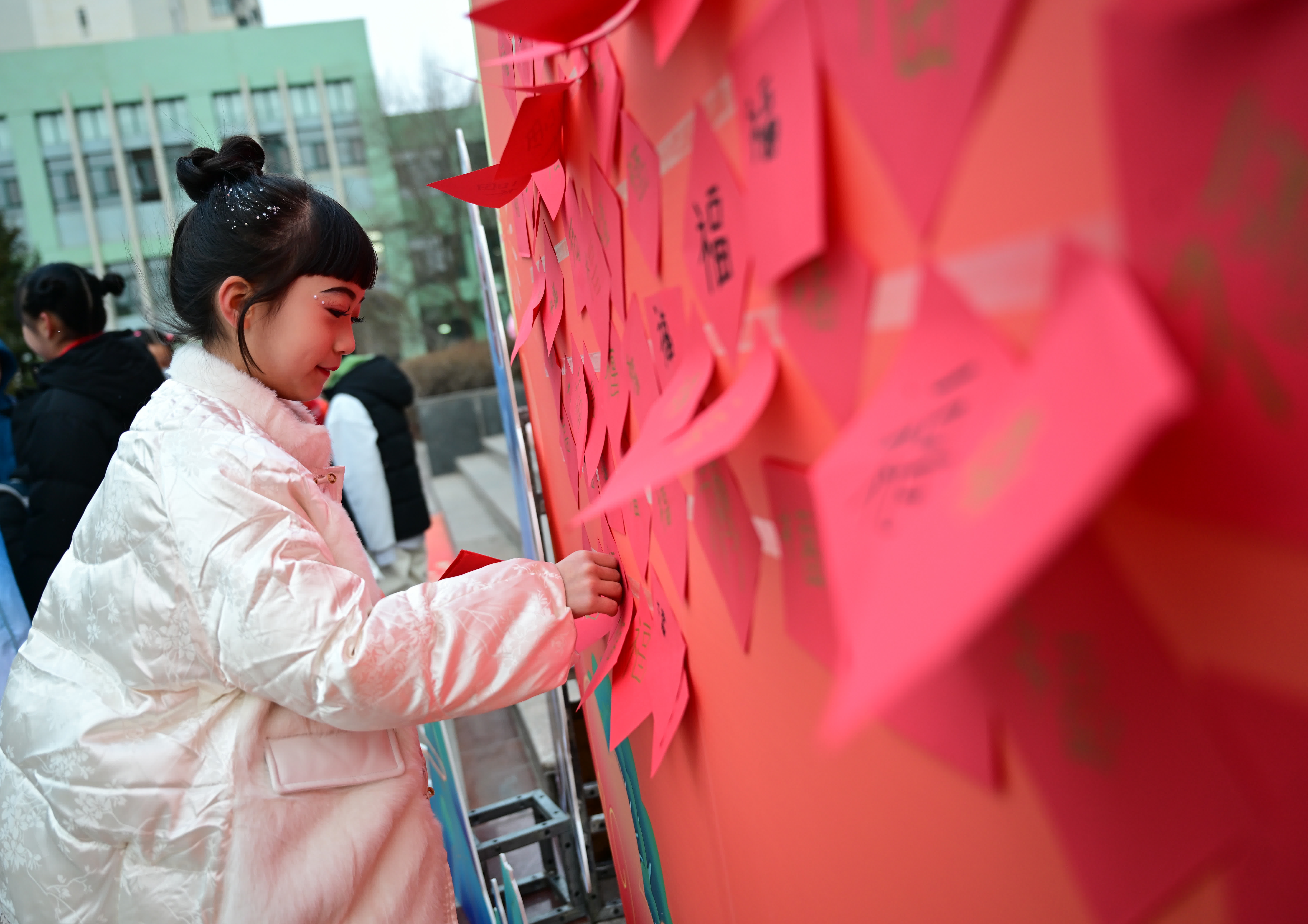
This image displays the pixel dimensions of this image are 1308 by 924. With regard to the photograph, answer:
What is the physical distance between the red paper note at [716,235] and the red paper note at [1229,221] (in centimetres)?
24

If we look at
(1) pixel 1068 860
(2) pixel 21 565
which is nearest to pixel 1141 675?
(1) pixel 1068 860

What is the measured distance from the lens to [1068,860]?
0.34 meters

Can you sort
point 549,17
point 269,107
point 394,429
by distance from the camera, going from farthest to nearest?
point 269,107 < point 394,429 < point 549,17

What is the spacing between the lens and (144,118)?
636 inches

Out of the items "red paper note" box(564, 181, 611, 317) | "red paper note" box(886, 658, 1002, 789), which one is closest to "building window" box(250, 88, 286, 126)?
"red paper note" box(564, 181, 611, 317)

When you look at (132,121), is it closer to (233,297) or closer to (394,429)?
(394,429)

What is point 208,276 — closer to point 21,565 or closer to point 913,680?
point 913,680

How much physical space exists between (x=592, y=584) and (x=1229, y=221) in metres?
0.76

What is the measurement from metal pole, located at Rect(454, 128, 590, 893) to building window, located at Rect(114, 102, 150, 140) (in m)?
18.0

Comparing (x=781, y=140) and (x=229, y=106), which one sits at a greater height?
(x=229, y=106)

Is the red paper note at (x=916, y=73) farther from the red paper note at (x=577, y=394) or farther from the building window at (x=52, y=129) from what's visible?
the building window at (x=52, y=129)

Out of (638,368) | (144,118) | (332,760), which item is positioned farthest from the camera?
(144,118)

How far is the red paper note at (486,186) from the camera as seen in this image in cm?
84

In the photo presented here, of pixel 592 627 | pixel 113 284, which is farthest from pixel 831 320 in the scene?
pixel 113 284
